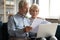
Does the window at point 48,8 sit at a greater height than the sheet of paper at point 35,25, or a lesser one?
greater

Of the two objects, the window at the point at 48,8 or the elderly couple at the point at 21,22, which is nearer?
the elderly couple at the point at 21,22

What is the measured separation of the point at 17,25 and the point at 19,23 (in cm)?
4

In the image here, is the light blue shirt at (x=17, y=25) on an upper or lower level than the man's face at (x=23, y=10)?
lower

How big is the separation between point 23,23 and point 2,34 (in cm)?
39

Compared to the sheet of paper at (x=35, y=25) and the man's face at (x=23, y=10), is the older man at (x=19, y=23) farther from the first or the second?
the sheet of paper at (x=35, y=25)

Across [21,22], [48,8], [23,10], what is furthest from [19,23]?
[48,8]

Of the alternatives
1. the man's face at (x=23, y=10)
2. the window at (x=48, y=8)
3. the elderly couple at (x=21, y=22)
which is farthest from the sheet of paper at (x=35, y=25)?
the window at (x=48, y=8)

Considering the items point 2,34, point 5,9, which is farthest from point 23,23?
point 5,9

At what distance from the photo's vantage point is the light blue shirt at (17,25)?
6.30ft

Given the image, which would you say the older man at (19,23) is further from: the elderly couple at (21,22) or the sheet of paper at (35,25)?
the sheet of paper at (35,25)

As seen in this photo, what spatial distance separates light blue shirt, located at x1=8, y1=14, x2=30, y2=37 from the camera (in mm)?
1919

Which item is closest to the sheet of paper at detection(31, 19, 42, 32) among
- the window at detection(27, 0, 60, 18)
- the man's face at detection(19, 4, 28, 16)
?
the man's face at detection(19, 4, 28, 16)

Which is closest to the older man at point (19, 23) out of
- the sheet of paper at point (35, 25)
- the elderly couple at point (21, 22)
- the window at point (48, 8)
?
the elderly couple at point (21, 22)

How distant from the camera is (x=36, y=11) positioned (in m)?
2.08
